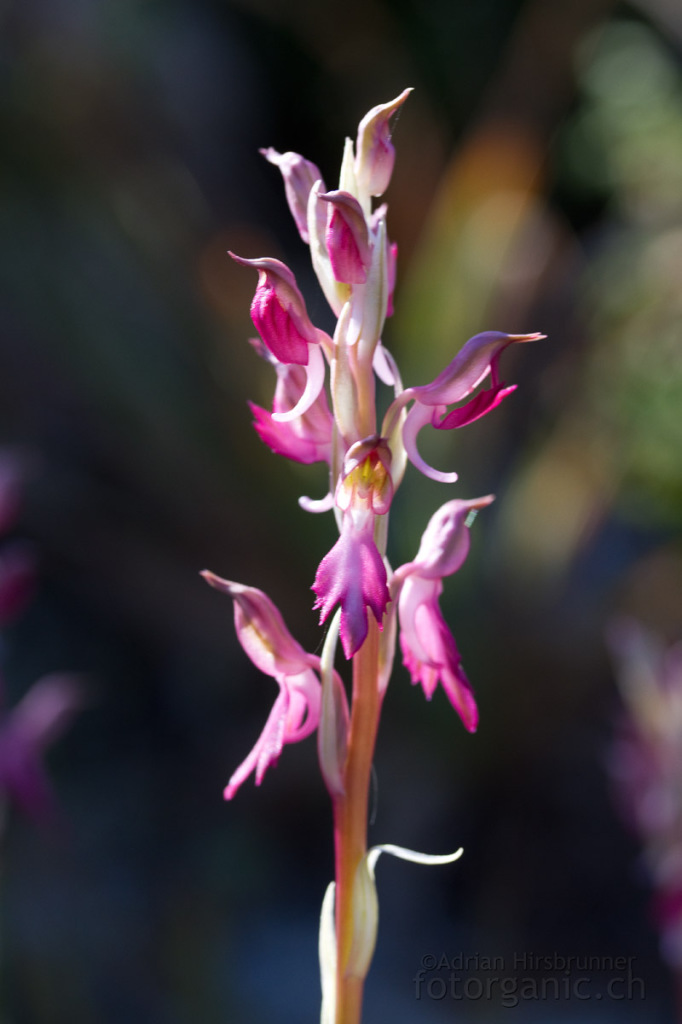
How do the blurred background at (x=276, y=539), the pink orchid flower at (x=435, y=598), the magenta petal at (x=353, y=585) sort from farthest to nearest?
the blurred background at (x=276, y=539), the pink orchid flower at (x=435, y=598), the magenta petal at (x=353, y=585)

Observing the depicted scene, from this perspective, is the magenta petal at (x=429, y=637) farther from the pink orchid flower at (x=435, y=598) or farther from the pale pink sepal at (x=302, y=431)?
the pale pink sepal at (x=302, y=431)

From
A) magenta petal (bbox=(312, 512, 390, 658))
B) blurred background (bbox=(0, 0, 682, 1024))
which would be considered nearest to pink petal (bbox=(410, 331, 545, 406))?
magenta petal (bbox=(312, 512, 390, 658))

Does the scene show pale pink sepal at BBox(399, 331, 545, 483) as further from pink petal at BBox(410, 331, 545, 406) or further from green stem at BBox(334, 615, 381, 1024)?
green stem at BBox(334, 615, 381, 1024)

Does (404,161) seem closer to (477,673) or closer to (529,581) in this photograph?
(529,581)

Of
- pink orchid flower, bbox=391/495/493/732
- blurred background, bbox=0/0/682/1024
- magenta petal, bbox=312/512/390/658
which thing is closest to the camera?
magenta petal, bbox=312/512/390/658

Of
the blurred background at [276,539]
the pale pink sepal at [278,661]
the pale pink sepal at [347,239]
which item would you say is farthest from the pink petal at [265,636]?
the blurred background at [276,539]

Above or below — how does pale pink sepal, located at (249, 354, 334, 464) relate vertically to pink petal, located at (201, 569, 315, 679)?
above

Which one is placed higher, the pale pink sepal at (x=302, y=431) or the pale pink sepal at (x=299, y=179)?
the pale pink sepal at (x=299, y=179)

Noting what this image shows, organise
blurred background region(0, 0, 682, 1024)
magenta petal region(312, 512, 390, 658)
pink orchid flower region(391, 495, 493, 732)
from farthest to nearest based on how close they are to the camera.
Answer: blurred background region(0, 0, 682, 1024)
pink orchid flower region(391, 495, 493, 732)
magenta petal region(312, 512, 390, 658)
